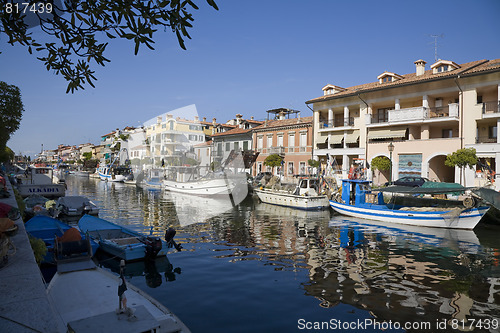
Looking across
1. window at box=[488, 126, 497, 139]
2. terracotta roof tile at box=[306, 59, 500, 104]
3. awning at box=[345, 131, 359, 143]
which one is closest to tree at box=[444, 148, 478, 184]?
window at box=[488, 126, 497, 139]

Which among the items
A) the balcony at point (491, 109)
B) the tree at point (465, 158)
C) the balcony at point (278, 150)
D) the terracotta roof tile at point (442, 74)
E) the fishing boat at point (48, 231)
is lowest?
the fishing boat at point (48, 231)

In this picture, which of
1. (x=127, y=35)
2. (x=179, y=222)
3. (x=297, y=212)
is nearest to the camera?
(x=127, y=35)

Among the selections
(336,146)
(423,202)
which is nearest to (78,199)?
(423,202)

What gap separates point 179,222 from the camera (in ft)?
74.7

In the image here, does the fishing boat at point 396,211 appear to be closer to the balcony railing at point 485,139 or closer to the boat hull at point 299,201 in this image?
the boat hull at point 299,201

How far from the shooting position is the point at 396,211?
73.5ft

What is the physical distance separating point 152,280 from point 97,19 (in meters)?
9.34

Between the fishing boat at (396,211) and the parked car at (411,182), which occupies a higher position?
the parked car at (411,182)

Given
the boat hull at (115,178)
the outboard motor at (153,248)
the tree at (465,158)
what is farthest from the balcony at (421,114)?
the boat hull at (115,178)

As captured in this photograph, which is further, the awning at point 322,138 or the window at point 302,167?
the window at point 302,167

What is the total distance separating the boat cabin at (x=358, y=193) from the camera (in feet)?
85.5

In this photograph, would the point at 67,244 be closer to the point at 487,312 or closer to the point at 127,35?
the point at 127,35

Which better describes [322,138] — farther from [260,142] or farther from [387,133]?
[260,142]

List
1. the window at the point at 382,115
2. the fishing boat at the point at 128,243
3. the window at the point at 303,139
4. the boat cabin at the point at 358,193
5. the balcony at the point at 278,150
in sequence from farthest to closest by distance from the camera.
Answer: the balcony at the point at 278,150, the window at the point at 303,139, the window at the point at 382,115, the boat cabin at the point at 358,193, the fishing boat at the point at 128,243
